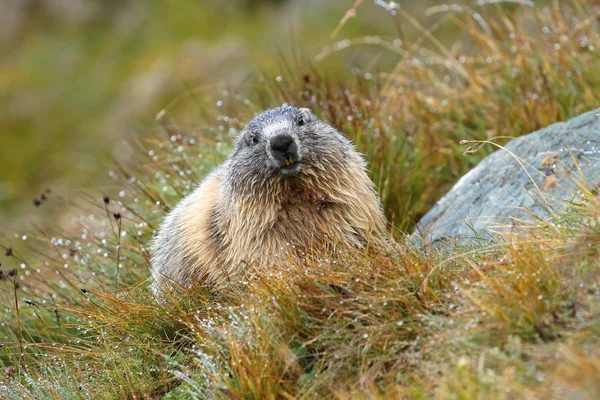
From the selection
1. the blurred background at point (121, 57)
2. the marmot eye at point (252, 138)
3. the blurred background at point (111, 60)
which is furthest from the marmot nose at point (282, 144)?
the blurred background at point (111, 60)

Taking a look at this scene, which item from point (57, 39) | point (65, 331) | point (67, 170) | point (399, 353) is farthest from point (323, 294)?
point (57, 39)

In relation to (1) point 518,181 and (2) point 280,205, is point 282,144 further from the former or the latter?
(1) point 518,181

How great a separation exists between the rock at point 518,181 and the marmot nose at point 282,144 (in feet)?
3.77

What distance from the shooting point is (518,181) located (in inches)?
230

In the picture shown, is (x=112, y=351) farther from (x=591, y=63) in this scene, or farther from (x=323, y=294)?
(x=591, y=63)

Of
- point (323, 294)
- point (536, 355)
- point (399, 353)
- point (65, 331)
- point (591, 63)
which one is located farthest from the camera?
point (591, 63)

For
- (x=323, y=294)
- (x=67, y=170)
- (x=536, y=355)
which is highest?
(x=67, y=170)

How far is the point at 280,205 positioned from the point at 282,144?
1.51 ft

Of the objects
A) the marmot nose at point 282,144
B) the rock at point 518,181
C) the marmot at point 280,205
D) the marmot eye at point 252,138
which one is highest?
the marmot eye at point 252,138

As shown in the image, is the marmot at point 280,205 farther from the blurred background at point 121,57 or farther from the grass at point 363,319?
the blurred background at point 121,57

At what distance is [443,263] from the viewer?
4383 mm

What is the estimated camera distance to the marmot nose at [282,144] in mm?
5188

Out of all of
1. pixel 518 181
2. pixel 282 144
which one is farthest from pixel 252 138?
pixel 518 181

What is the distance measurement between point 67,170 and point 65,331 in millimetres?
11610
